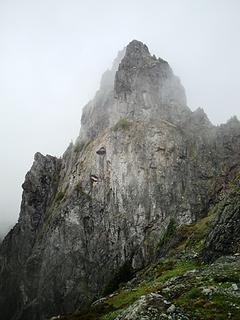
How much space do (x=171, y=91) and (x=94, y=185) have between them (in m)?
52.1

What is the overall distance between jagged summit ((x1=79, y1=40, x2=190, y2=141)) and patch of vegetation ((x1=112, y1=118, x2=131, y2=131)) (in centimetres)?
246

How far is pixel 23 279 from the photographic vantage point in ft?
566

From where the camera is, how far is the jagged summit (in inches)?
6934

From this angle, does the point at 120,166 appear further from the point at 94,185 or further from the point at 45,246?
the point at 45,246

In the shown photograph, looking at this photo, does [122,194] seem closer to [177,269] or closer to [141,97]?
[141,97]

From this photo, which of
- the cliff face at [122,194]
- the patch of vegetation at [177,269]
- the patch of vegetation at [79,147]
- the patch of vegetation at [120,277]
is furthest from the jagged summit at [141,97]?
the patch of vegetation at [177,269]

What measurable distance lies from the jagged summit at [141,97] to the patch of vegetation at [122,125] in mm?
2459

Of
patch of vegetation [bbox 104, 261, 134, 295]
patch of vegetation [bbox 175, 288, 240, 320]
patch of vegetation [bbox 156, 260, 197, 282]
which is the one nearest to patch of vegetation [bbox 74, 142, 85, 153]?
patch of vegetation [bbox 104, 261, 134, 295]

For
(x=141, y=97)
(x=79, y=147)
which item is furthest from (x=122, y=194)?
(x=79, y=147)

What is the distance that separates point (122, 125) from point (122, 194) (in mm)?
31316

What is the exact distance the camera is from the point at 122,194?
498 feet

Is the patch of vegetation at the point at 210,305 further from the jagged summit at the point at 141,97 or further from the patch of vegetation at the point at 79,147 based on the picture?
the patch of vegetation at the point at 79,147

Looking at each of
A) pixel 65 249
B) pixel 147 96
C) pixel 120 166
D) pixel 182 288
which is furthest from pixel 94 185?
pixel 182 288

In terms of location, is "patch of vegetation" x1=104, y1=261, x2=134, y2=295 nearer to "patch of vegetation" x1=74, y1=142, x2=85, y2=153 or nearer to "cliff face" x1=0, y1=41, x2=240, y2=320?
"cliff face" x1=0, y1=41, x2=240, y2=320
